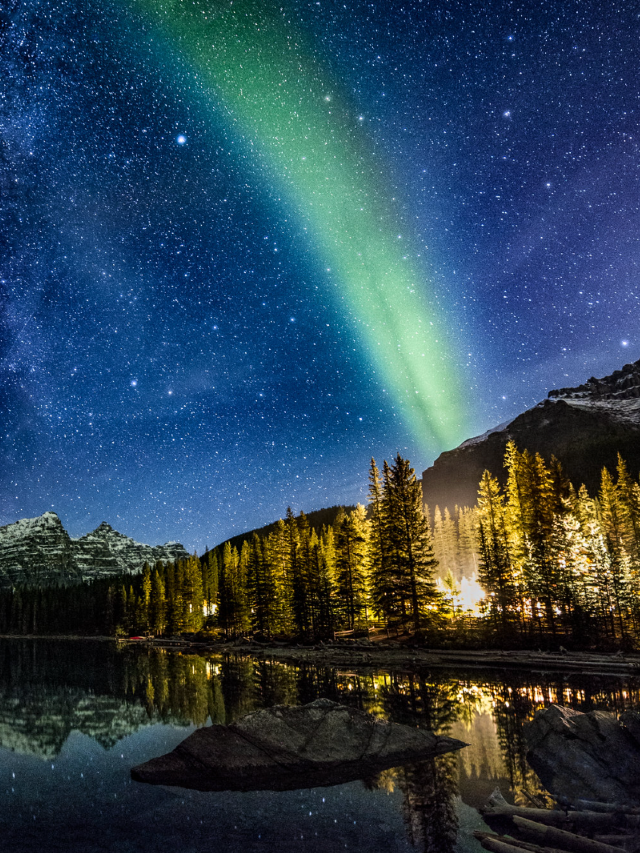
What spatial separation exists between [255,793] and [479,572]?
173ft

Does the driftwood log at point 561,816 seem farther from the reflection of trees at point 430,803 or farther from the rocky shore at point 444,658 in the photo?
the rocky shore at point 444,658

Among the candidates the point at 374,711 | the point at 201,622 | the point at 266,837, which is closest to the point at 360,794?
the point at 266,837

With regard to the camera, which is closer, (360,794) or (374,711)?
(360,794)

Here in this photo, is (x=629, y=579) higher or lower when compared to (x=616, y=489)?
lower

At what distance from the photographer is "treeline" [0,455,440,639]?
1770 inches

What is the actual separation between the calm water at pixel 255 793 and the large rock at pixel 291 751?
2.14 feet

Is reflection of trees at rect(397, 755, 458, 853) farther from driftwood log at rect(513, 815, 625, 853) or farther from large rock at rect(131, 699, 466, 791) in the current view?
driftwood log at rect(513, 815, 625, 853)

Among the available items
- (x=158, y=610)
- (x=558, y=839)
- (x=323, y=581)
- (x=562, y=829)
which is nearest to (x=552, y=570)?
(x=323, y=581)

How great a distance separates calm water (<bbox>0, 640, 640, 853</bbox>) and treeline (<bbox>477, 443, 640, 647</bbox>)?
42.2 ft

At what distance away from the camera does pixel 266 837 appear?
950 centimetres

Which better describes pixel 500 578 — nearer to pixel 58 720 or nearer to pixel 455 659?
pixel 455 659

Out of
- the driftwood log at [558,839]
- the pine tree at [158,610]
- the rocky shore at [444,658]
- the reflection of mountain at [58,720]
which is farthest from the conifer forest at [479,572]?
the driftwood log at [558,839]

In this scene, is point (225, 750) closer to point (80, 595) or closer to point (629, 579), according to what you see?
point (629, 579)

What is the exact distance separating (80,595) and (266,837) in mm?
173900
